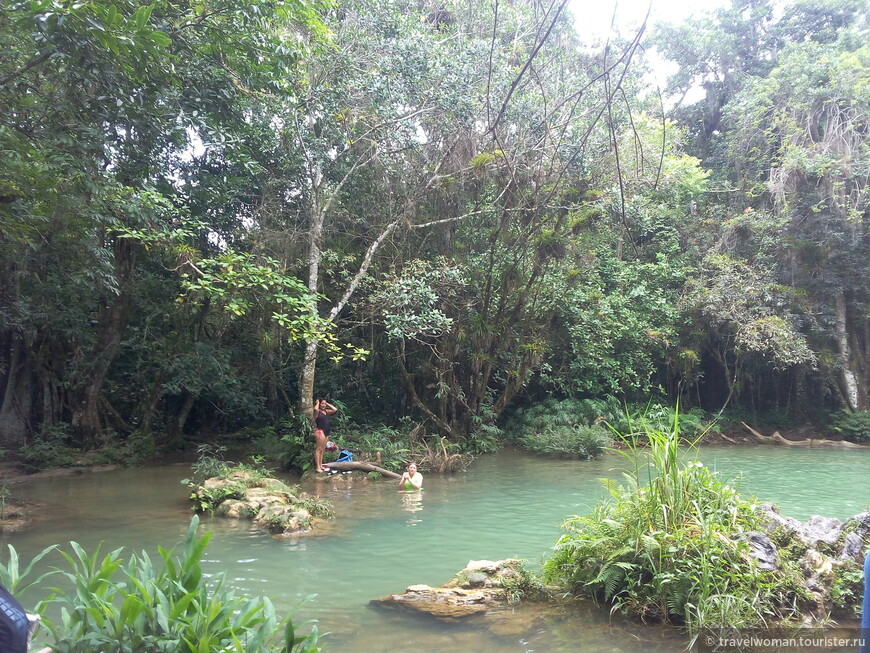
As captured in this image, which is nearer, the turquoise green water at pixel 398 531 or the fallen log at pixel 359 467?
the turquoise green water at pixel 398 531

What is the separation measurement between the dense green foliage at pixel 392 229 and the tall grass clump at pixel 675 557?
3.43 meters

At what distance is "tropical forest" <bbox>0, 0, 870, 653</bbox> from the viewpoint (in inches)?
186

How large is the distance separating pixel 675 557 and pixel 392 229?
9.87m

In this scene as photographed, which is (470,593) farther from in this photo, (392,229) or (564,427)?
(564,427)

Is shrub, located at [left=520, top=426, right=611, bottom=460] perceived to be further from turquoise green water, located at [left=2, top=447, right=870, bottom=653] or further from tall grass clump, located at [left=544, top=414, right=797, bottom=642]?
tall grass clump, located at [left=544, top=414, right=797, bottom=642]

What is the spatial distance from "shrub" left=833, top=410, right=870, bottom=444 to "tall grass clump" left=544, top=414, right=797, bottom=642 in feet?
50.8

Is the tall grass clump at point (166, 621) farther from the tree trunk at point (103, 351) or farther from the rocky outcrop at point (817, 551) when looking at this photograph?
the tree trunk at point (103, 351)

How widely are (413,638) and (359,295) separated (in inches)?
412

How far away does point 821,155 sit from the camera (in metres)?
16.9

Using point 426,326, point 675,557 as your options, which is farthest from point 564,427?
point 675,557

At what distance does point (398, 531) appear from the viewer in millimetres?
7809

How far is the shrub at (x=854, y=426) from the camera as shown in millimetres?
17609

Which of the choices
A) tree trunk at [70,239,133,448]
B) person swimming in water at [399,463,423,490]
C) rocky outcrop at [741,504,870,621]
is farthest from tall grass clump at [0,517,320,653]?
tree trunk at [70,239,133,448]

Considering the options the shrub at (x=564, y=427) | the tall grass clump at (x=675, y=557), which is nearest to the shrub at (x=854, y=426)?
the shrub at (x=564, y=427)
